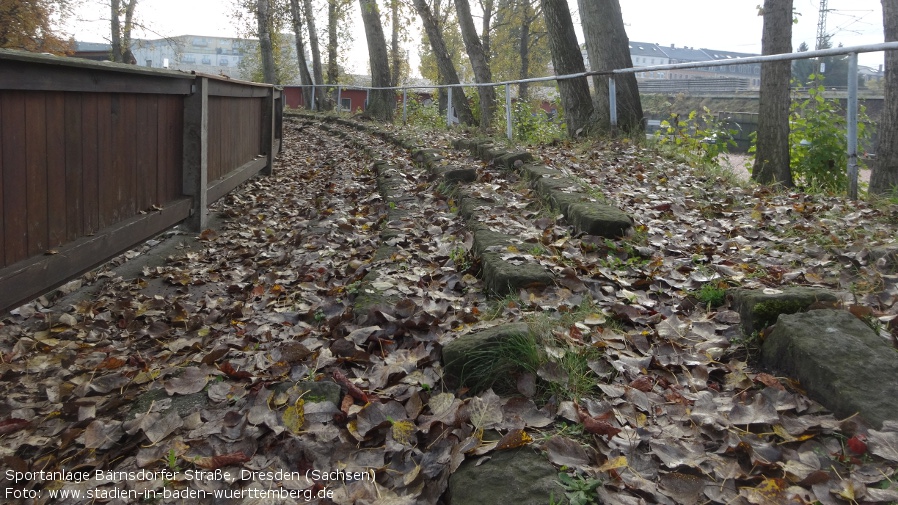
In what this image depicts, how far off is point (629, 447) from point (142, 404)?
1893 millimetres

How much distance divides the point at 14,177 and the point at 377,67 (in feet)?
49.7

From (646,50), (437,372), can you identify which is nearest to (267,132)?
(437,372)

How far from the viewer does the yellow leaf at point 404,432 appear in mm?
2275

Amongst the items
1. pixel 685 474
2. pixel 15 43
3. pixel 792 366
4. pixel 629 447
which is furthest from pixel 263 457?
pixel 15 43

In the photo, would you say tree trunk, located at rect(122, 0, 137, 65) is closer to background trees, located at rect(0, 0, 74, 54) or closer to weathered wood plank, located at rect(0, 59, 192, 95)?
background trees, located at rect(0, 0, 74, 54)

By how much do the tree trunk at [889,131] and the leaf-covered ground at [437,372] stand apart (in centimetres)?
264

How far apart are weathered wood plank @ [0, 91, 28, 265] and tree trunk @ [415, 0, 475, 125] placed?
12065 millimetres

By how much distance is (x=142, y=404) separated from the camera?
9.21 ft

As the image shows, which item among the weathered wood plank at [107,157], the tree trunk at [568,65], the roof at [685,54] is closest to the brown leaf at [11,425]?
the weathered wood plank at [107,157]

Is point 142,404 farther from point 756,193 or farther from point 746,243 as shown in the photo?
point 756,193

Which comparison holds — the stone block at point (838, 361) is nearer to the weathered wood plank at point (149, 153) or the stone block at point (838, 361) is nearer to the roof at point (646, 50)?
the weathered wood plank at point (149, 153)

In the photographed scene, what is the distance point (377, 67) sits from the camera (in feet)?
58.5

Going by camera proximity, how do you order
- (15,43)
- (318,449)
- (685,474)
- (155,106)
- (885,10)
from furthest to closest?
(15,43) → (885,10) → (155,106) → (318,449) → (685,474)

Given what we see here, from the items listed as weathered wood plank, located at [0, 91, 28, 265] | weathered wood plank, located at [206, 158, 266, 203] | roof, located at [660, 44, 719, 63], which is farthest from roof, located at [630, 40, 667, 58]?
weathered wood plank, located at [0, 91, 28, 265]
